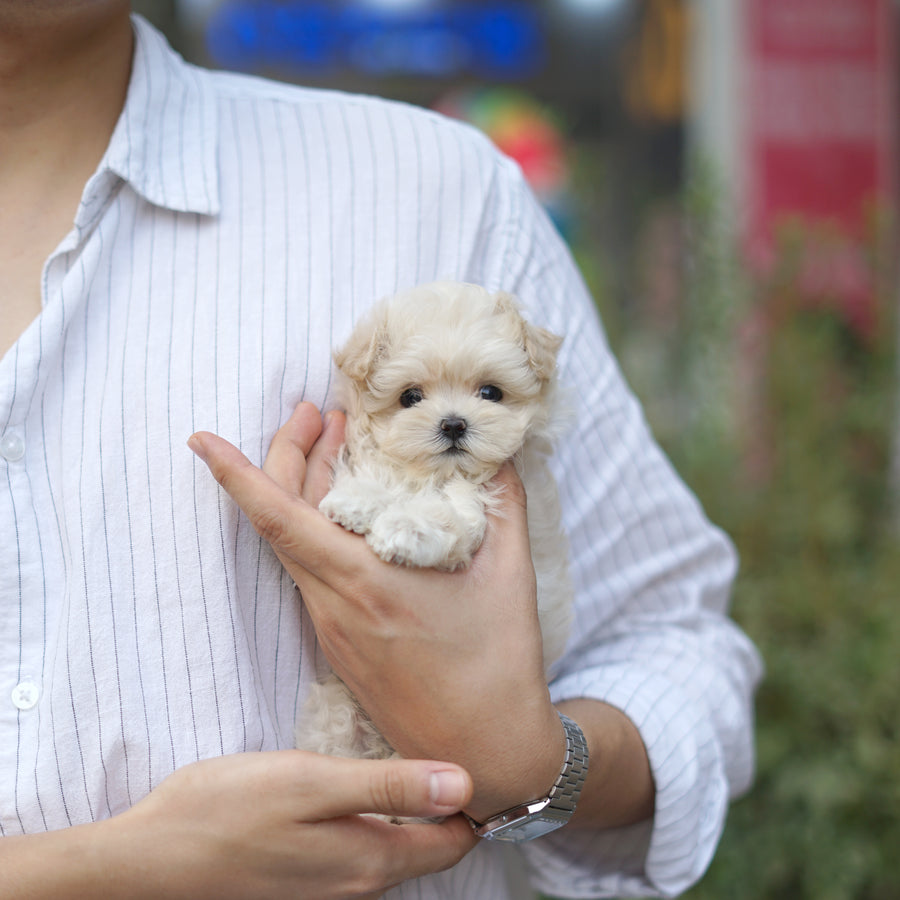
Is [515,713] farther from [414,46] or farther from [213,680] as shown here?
[414,46]

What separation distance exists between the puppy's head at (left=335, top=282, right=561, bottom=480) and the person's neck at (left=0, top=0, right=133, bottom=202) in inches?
23.6

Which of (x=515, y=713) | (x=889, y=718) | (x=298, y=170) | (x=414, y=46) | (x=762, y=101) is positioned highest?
(x=414, y=46)

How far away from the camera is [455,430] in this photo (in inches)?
57.8

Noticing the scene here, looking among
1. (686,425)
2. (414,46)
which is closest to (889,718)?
(686,425)

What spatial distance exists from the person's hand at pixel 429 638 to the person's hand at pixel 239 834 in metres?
0.11

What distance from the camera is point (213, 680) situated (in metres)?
1.35

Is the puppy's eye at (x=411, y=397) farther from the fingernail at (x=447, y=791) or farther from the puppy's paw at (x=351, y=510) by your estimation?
the fingernail at (x=447, y=791)

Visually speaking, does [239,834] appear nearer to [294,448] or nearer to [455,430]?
[294,448]

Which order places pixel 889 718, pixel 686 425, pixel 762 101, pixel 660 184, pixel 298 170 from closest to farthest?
pixel 298 170, pixel 889 718, pixel 686 425, pixel 762 101, pixel 660 184

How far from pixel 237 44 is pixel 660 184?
8.56 ft

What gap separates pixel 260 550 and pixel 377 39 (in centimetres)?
464

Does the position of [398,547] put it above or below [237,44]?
below

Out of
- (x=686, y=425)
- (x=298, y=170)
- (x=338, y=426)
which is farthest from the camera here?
(x=686, y=425)

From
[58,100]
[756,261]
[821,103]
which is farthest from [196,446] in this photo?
[821,103]
